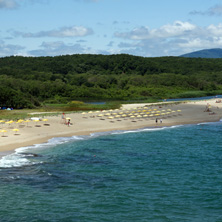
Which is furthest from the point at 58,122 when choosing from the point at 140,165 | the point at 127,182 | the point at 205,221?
the point at 205,221

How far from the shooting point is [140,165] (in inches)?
1770

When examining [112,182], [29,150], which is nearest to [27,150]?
[29,150]

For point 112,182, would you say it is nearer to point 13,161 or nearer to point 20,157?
point 13,161

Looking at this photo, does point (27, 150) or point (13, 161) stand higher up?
point (27, 150)

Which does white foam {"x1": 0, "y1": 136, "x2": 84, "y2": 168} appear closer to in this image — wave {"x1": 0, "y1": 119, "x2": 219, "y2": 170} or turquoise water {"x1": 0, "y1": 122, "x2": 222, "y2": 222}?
wave {"x1": 0, "y1": 119, "x2": 219, "y2": 170}

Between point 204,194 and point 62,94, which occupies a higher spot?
point 62,94

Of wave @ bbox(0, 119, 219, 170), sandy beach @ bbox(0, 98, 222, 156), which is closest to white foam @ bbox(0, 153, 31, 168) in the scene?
wave @ bbox(0, 119, 219, 170)

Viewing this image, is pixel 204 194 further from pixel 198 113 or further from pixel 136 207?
pixel 198 113

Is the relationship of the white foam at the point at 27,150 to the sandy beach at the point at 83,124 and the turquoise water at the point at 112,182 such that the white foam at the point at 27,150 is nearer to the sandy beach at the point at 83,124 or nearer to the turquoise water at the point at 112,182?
the turquoise water at the point at 112,182

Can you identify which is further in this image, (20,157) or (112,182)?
(20,157)

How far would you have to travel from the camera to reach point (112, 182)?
38.0 meters

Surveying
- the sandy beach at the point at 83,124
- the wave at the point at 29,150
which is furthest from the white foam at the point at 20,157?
the sandy beach at the point at 83,124

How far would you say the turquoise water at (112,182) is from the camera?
30.5 metres

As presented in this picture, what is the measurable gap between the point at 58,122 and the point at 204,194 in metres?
50.0
